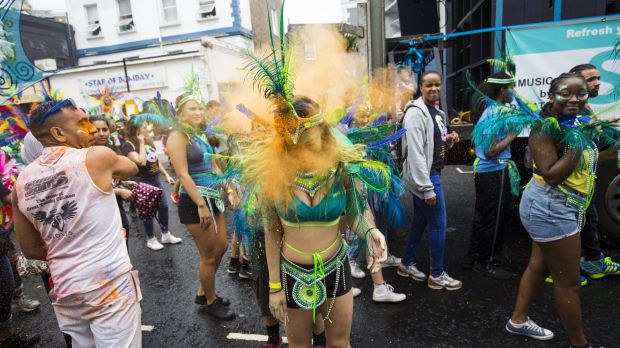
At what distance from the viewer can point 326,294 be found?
201 centimetres

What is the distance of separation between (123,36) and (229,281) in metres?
19.2

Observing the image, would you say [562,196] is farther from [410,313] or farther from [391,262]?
[391,262]

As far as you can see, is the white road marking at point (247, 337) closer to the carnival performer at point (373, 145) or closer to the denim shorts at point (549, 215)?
the carnival performer at point (373, 145)

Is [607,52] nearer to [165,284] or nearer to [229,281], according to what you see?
[229,281]

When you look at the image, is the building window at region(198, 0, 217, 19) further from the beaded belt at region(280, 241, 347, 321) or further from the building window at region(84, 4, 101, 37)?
the beaded belt at region(280, 241, 347, 321)

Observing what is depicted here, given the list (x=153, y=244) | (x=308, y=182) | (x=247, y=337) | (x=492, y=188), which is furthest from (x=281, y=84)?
(x=153, y=244)

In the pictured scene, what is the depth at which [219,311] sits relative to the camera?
344 cm

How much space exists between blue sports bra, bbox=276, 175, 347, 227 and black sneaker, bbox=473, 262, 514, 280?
2.62 m

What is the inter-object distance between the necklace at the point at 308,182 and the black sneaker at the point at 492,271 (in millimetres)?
2796

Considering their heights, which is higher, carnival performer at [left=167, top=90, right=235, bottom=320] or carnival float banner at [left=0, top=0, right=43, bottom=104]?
carnival float banner at [left=0, top=0, right=43, bottom=104]

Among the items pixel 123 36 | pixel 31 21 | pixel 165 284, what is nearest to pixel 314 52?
pixel 165 284

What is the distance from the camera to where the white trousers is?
6.51 feet

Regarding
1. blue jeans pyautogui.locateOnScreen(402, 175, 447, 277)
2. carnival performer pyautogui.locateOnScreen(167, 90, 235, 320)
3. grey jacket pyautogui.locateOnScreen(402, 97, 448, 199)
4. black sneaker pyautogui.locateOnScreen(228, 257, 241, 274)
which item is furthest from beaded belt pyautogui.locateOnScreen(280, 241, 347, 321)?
black sneaker pyautogui.locateOnScreen(228, 257, 241, 274)

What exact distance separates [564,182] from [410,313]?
169 cm
